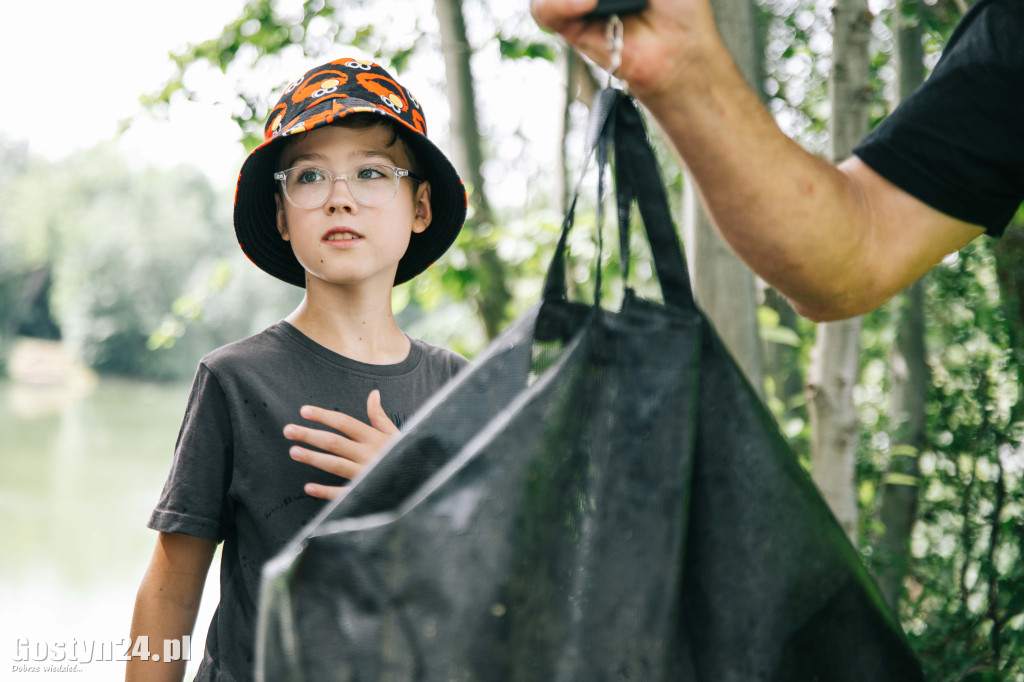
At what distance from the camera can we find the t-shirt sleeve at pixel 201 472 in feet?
4.16

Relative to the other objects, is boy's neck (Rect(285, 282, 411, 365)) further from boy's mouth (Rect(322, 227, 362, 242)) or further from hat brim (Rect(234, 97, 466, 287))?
hat brim (Rect(234, 97, 466, 287))

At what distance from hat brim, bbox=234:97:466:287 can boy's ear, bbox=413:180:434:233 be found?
0.05ft

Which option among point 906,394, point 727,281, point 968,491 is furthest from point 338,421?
point 906,394

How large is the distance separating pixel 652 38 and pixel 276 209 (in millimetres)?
973

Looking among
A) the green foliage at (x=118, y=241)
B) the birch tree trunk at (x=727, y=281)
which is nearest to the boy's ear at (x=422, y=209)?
the birch tree trunk at (x=727, y=281)

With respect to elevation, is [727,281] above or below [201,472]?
above

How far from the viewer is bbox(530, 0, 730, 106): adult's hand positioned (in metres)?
0.82

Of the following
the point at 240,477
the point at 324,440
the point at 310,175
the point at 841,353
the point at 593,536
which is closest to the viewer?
the point at 593,536

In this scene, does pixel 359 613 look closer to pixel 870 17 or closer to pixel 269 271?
pixel 269 271

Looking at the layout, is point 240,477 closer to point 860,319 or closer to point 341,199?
point 341,199

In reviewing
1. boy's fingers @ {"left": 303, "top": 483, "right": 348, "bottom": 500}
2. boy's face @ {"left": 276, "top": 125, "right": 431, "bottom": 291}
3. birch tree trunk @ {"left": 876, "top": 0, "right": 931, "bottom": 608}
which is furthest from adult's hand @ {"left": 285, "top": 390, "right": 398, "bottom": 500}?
birch tree trunk @ {"left": 876, "top": 0, "right": 931, "bottom": 608}

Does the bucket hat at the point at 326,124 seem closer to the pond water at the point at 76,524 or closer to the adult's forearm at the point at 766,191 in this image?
the adult's forearm at the point at 766,191

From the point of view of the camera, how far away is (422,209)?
1.62 meters

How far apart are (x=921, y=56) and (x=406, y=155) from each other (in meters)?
2.46
